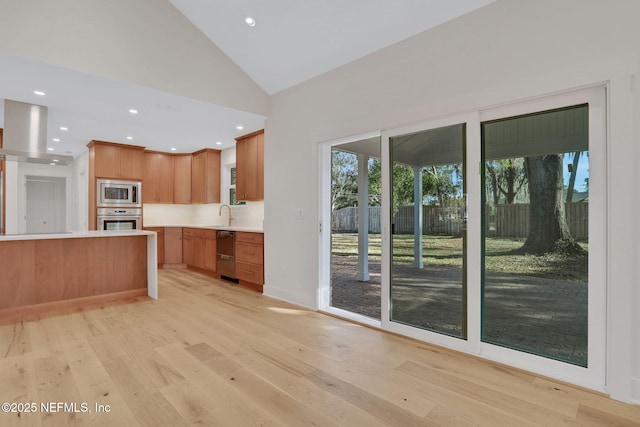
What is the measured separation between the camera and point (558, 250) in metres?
2.26

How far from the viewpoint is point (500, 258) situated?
2506 mm

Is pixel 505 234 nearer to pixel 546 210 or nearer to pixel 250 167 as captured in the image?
pixel 546 210

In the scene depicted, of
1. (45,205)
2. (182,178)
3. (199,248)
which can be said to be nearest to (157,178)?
(182,178)

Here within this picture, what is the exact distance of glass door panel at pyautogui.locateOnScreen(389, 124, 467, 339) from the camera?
2662mm

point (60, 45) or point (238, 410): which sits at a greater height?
point (60, 45)

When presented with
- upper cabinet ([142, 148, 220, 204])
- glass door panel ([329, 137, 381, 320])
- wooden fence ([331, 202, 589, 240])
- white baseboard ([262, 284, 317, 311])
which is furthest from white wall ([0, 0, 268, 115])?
upper cabinet ([142, 148, 220, 204])

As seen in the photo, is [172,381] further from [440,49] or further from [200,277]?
[200,277]

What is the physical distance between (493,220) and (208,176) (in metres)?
5.52

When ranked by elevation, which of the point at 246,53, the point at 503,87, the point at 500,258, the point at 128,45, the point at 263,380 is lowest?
the point at 263,380

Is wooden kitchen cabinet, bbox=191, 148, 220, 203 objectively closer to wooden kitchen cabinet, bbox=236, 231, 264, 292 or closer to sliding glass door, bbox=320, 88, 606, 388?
wooden kitchen cabinet, bbox=236, 231, 264, 292

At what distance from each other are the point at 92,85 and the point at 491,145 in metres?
3.83

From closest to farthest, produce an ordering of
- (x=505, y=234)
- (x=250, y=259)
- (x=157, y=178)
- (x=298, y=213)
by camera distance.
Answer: (x=505, y=234)
(x=298, y=213)
(x=250, y=259)
(x=157, y=178)

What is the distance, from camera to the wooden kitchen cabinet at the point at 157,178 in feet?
21.6

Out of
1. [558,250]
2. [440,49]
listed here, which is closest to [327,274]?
[558,250]
